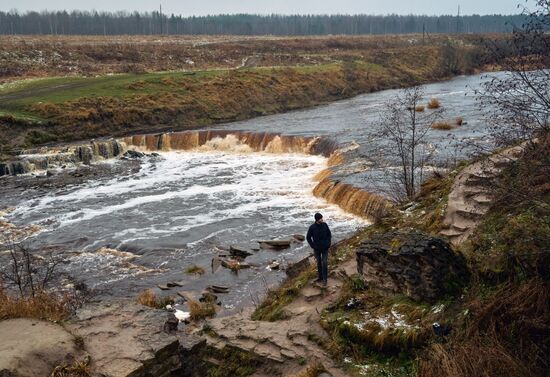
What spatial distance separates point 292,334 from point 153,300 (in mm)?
5868

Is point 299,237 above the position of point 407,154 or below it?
below

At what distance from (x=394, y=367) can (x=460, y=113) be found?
3415 cm

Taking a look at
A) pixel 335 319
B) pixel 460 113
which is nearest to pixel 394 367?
pixel 335 319

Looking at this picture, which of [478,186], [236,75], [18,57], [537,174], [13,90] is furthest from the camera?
[18,57]

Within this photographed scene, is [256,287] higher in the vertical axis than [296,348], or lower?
lower

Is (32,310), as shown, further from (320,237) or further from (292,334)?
(320,237)

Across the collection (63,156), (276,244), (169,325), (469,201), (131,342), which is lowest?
(276,244)

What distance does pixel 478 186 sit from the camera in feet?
44.4

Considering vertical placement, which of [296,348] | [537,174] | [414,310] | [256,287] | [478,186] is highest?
[537,174]

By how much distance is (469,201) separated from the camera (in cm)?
1337

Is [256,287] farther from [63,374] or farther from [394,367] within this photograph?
[63,374]

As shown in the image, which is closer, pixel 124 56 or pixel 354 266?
pixel 354 266

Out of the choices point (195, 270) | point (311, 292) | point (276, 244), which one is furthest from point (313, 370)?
point (276, 244)

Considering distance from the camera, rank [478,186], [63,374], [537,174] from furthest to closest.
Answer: [478,186]
[537,174]
[63,374]
